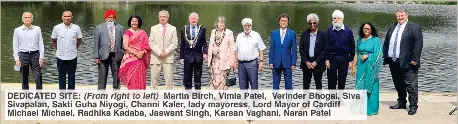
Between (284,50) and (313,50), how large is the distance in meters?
0.48

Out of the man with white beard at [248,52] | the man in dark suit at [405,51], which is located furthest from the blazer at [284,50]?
the man in dark suit at [405,51]

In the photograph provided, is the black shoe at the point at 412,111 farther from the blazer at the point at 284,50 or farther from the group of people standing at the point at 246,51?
the blazer at the point at 284,50

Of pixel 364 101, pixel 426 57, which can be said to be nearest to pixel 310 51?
pixel 364 101

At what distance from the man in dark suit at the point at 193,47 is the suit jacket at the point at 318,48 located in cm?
171

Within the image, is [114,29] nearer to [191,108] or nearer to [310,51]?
[191,108]

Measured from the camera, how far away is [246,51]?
365 inches

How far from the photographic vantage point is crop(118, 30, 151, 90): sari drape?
942 cm

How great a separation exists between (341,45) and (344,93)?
98 cm

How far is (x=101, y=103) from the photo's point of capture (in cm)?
958

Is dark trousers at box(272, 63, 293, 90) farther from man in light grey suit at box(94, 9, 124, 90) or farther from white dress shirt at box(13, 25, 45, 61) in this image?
white dress shirt at box(13, 25, 45, 61)

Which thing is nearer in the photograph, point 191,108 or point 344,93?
point 191,108

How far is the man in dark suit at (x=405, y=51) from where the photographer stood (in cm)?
918


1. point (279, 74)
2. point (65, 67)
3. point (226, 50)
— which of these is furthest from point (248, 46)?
point (65, 67)

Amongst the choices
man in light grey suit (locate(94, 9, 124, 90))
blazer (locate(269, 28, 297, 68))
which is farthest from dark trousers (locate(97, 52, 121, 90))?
blazer (locate(269, 28, 297, 68))
